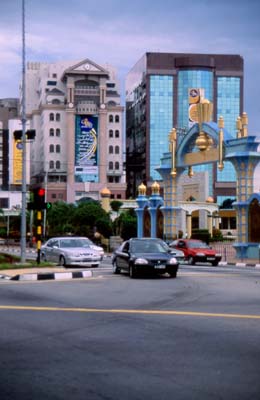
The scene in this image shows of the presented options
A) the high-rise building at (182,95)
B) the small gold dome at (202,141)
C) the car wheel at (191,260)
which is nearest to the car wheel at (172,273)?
the car wheel at (191,260)

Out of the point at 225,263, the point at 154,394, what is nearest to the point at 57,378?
the point at 154,394

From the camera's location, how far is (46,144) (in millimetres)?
128625

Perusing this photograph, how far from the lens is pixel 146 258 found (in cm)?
2220

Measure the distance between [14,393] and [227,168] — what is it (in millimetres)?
129254

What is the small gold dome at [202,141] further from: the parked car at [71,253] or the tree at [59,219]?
the tree at [59,219]

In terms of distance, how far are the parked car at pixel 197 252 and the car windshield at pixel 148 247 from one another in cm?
1166

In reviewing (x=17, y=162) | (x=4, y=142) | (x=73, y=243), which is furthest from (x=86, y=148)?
(x=73, y=243)

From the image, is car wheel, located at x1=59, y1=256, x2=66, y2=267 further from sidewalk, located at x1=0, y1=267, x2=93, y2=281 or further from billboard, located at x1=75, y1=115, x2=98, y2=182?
billboard, located at x1=75, y1=115, x2=98, y2=182

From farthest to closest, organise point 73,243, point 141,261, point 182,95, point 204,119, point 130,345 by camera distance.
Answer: point 182,95 → point 204,119 → point 73,243 → point 141,261 → point 130,345

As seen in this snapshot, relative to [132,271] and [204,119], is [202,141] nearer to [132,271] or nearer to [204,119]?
[204,119]

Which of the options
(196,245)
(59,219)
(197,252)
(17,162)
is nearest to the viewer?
(197,252)

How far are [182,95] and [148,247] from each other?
112m

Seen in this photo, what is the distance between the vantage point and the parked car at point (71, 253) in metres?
28.1

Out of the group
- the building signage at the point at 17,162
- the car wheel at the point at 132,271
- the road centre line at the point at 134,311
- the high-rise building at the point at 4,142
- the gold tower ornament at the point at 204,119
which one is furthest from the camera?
the high-rise building at the point at 4,142
